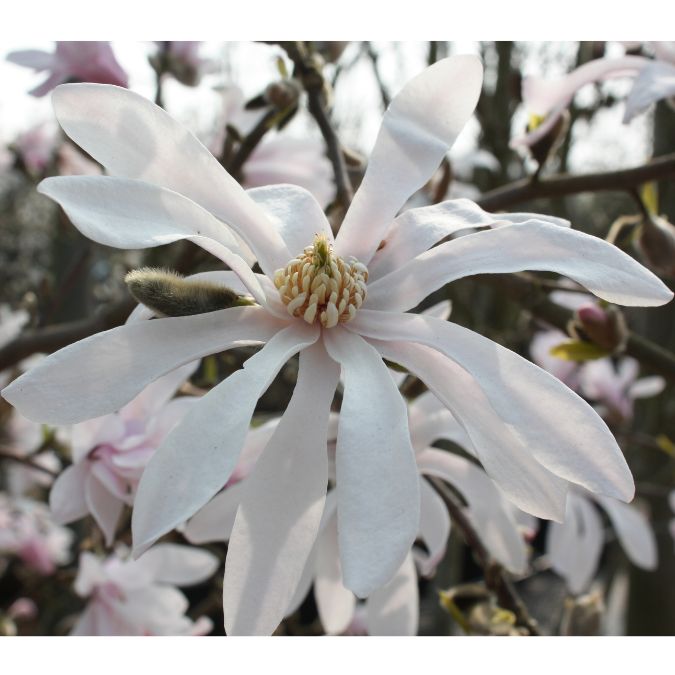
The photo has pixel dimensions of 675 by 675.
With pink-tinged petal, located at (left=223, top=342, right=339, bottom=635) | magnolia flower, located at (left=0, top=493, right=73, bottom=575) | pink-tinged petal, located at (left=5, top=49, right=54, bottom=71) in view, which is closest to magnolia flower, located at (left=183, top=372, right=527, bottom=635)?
pink-tinged petal, located at (left=223, top=342, right=339, bottom=635)

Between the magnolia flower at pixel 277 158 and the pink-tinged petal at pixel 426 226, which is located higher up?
the pink-tinged petal at pixel 426 226

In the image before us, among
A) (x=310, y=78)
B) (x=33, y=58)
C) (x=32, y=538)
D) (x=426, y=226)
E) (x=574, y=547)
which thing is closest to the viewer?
(x=426, y=226)

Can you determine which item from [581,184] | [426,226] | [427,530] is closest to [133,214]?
[426,226]

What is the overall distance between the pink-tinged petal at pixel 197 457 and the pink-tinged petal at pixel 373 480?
0.05 metres

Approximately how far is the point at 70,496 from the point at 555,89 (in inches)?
21.6

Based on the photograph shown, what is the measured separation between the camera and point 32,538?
1830mm

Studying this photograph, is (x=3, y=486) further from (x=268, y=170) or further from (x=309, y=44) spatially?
(x=309, y=44)

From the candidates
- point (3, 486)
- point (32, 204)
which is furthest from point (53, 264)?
point (32, 204)

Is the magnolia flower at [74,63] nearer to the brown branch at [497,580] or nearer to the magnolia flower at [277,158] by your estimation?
the magnolia flower at [277,158]

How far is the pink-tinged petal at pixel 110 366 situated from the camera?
0.39 m

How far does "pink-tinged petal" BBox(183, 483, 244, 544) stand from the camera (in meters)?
0.59

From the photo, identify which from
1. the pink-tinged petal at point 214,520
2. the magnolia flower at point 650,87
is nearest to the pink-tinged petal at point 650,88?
the magnolia flower at point 650,87

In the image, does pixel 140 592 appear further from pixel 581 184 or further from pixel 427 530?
pixel 581 184

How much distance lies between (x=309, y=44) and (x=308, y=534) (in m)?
0.52
